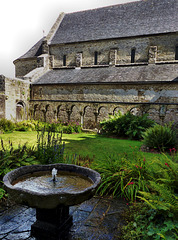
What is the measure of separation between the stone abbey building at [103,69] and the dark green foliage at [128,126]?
1643mm

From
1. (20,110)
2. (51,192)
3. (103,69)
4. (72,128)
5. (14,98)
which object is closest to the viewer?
(51,192)

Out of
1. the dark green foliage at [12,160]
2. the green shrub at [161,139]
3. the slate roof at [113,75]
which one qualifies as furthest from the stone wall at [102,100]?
the dark green foliage at [12,160]

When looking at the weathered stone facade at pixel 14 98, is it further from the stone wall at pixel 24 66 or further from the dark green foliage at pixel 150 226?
the dark green foliage at pixel 150 226

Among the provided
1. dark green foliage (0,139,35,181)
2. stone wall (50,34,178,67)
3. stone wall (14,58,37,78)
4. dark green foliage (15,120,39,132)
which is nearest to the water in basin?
dark green foliage (0,139,35,181)

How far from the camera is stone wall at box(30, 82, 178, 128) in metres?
12.8

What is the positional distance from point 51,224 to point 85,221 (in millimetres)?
630

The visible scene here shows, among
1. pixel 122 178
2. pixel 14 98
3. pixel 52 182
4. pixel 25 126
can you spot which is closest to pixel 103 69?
pixel 14 98

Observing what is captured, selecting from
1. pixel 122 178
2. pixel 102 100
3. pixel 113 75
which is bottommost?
pixel 122 178

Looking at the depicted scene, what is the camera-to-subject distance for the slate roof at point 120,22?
650 inches

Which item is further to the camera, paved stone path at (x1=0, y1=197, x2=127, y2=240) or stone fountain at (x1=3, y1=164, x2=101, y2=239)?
paved stone path at (x1=0, y1=197, x2=127, y2=240)

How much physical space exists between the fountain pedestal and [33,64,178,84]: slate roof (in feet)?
41.1

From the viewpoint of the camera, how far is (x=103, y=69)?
17.3 metres

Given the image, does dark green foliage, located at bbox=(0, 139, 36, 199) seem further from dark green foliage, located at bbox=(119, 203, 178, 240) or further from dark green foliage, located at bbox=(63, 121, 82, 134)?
dark green foliage, located at bbox=(63, 121, 82, 134)

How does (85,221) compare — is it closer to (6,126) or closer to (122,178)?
(122,178)
